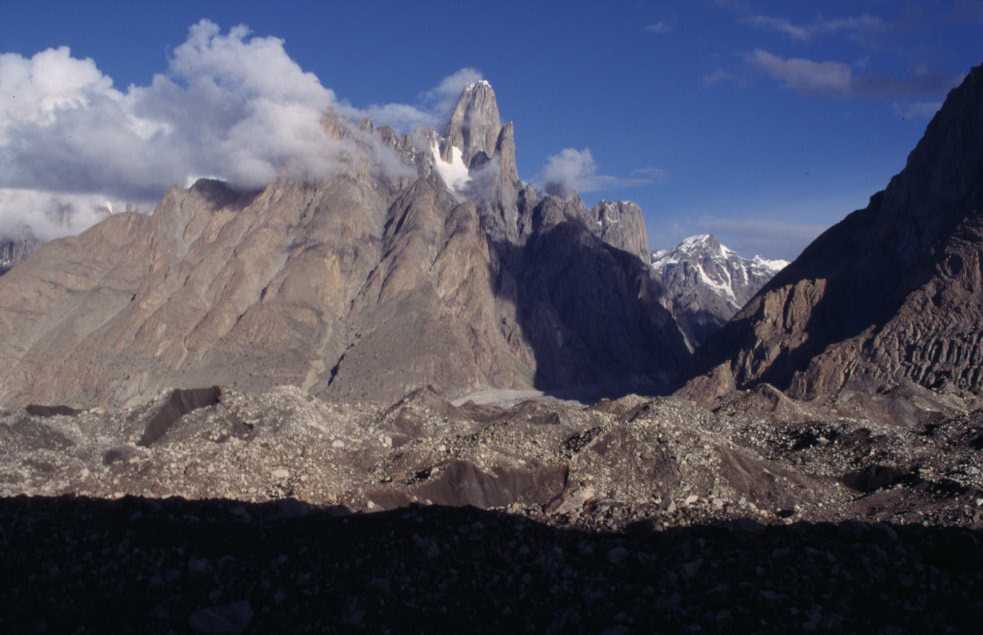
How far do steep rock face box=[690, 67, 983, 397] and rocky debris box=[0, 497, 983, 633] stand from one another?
74734 mm

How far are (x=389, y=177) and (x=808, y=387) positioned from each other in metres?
101

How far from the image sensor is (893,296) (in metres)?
108

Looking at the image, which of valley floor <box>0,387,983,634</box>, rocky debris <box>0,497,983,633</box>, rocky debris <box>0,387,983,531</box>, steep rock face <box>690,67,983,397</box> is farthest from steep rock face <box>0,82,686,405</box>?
rocky debris <box>0,497,983,633</box>

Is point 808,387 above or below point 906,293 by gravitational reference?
below

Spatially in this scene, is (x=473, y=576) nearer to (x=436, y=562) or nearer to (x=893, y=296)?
(x=436, y=562)

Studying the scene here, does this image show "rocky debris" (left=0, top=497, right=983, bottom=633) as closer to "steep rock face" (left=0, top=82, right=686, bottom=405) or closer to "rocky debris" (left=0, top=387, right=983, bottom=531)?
"rocky debris" (left=0, top=387, right=983, bottom=531)

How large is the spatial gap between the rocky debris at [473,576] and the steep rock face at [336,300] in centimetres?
10785

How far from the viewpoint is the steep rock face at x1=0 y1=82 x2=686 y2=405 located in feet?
413

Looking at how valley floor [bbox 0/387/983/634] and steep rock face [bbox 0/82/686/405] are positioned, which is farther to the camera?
steep rock face [bbox 0/82/686/405]


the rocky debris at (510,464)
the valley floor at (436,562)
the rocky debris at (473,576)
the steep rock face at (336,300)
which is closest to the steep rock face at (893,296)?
the steep rock face at (336,300)

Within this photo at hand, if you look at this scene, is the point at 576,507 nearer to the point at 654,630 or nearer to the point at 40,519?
the point at 654,630

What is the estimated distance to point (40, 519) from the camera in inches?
560

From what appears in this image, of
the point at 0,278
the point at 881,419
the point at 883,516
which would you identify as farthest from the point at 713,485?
the point at 0,278

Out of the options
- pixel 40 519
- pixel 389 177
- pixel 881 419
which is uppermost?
pixel 389 177
